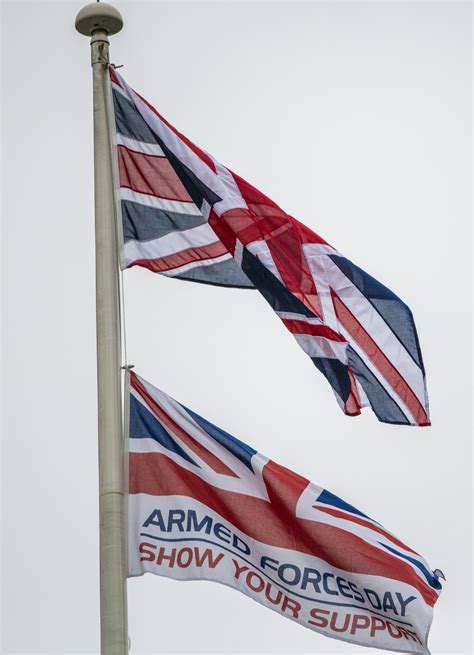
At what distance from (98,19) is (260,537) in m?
5.22

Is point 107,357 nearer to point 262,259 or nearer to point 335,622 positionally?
point 262,259

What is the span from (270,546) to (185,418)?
1.46 metres

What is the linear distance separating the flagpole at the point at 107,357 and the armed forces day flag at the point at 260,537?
66 centimetres

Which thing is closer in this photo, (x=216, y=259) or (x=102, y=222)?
(x=102, y=222)

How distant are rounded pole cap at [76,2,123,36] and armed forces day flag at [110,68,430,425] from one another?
506 mm

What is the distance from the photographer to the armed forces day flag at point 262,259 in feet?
47.0

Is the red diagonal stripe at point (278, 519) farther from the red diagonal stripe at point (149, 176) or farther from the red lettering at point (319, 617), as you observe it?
the red diagonal stripe at point (149, 176)

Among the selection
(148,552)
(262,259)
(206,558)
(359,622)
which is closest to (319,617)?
(359,622)

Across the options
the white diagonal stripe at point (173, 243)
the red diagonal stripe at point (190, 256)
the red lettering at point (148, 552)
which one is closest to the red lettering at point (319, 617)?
the red lettering at point (148, 552)

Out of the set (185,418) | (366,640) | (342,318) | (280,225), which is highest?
(280,225)

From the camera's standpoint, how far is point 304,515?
14203 millimetres

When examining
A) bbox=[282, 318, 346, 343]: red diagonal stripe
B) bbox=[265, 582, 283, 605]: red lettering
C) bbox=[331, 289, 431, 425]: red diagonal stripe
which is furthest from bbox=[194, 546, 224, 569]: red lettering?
bbox=[331, 289, 431, 425]: red diagonal stripe

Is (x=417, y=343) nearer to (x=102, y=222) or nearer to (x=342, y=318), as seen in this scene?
(x=342, y=318)

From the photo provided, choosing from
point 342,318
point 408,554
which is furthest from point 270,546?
point 342,318
